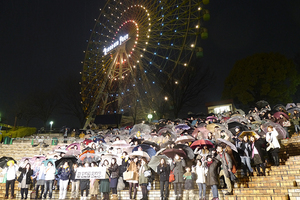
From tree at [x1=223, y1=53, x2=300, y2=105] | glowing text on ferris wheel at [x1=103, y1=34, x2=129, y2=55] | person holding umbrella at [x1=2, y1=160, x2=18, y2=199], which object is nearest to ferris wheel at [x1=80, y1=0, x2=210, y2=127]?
glowing text on ferris wheel at [x1=103, y1=34, x2=129, y2=55]

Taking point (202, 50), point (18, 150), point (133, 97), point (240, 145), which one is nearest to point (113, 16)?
point (133, 97)

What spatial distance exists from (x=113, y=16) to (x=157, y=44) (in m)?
10.6

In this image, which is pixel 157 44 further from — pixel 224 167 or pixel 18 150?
pixel 224 167

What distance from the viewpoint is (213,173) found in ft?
21.5

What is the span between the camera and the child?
7070mm

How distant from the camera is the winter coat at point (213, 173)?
21.2 feet

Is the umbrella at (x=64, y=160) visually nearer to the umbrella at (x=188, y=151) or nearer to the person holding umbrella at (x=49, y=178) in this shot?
the person holding umbrella at (x=49, y=178)

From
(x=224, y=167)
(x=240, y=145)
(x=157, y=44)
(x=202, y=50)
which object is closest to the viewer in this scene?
(x=224, y=167)

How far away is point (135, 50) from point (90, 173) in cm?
2167

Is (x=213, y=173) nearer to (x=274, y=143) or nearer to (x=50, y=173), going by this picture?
(x=274, y=143)

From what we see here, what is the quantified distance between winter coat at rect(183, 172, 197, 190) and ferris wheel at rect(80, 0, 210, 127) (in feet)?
53.1

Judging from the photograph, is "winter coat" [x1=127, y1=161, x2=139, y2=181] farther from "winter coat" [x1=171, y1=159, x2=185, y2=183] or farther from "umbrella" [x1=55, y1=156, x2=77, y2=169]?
"umbrella" [x1=55, y1=156, x2=77, y2=169]

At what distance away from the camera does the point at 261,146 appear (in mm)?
7707

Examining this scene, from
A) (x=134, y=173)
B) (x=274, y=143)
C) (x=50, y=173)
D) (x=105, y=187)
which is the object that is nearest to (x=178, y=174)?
(x=134, y=173)
